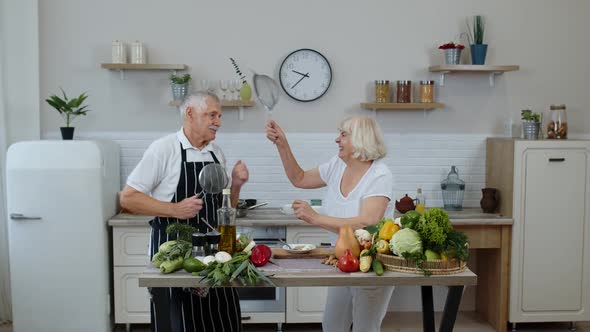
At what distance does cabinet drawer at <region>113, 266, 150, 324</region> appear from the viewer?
210 inches

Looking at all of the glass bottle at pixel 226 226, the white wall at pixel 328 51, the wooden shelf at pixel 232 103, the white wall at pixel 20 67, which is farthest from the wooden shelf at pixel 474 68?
the white wall at pixel 20 67

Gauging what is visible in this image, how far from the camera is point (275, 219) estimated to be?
5.36 metres

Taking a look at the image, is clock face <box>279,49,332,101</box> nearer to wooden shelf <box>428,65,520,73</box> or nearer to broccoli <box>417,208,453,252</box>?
wooden shelf <box>428,65,520,73</box>

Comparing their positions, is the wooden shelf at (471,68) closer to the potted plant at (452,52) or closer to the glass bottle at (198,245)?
the potted plant at (452,52)

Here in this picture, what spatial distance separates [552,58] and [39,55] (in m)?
4.09

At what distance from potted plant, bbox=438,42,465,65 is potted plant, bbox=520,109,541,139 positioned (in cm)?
67

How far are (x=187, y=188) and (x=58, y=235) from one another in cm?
190

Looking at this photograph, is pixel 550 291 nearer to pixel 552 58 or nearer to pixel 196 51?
pixel 552 58

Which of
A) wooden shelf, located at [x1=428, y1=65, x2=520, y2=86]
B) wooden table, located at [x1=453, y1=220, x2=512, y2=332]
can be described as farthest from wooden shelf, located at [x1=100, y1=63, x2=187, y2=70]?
wooden table, located at [x1=453, y1=220, x2=512, y2=332]

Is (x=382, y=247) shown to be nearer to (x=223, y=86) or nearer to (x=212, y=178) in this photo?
(x=212, y=178)

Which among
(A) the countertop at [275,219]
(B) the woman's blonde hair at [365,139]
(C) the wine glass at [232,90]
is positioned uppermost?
(C) the wine glass at [232,90]

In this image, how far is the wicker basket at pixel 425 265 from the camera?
3107 mm

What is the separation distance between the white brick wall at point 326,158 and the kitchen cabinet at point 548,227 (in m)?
0.46

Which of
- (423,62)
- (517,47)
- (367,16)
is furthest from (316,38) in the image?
(517,47)
